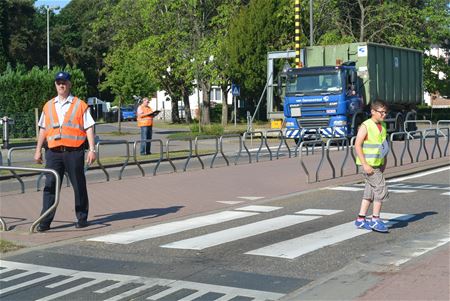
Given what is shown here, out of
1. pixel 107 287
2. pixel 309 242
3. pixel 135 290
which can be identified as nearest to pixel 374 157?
pixel 309 242

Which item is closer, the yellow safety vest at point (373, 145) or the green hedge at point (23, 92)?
the yellow safety vest at point (373, 145)

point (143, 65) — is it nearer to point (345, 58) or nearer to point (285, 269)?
point (345, 58)

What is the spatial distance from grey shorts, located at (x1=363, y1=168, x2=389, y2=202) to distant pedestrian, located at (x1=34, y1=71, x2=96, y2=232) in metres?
3.65

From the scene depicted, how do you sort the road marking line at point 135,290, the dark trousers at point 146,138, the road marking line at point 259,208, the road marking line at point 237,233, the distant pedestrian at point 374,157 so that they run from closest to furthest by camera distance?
the road marking line at point 135,290 < the road marking line at point 237,233 < the distant pedestrian at point 374,157 < the road marking line at point 259,208 < the dark trousers at point 146,138

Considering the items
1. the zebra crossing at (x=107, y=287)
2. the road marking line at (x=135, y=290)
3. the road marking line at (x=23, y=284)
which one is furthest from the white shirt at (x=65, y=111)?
the road marking line at (x=135, y=290)

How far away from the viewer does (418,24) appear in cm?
5119

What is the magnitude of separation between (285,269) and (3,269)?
2.97m

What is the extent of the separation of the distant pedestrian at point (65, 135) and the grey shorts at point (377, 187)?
12.0 ft

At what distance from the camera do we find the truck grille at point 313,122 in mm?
25641

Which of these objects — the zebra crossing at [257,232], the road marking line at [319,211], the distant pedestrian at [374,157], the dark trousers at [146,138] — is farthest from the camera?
the dark trousers at [146,138]

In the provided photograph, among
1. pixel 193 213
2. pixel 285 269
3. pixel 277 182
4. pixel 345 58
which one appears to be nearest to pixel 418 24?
pixel 345 58

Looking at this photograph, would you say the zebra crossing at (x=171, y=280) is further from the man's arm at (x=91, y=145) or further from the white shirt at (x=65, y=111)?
the white shirt at (x=65, y=111)

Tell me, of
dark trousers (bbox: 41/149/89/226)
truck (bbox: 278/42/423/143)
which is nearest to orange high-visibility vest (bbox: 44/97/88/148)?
dark trousers (bbox: 41/149/89/226)

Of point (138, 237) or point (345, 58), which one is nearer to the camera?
point (138, 237)
